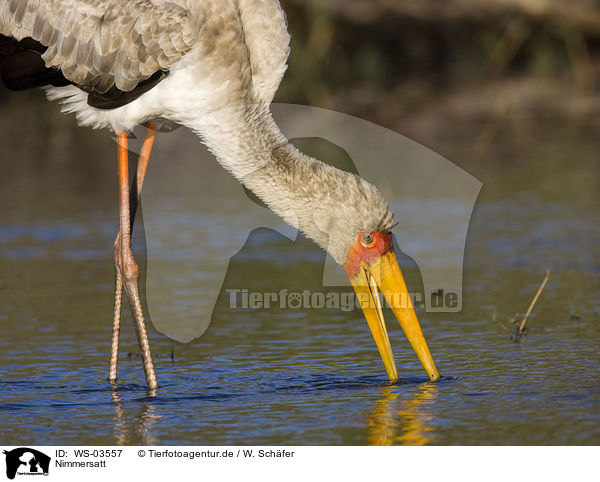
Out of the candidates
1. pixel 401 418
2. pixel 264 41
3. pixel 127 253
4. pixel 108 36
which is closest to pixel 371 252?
pixel 401 418

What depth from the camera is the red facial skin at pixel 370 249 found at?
21.6 feet

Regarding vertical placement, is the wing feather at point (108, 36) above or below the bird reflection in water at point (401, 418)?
above

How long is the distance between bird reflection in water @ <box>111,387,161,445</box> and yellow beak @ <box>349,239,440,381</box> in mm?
1264

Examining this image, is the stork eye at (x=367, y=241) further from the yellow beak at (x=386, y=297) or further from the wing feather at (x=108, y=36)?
the wing feather at (x=108, y=36)

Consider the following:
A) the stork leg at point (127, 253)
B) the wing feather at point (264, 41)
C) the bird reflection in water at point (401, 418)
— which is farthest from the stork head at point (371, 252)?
the stork leg at point (127, 253)

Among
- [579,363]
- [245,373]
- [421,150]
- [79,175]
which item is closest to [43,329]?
[245,373]

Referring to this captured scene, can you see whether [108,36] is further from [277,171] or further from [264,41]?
[277,171]

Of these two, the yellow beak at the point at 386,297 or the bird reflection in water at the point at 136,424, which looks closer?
the bird reflection in water at the point at 136,424

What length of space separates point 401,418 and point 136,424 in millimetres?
1221

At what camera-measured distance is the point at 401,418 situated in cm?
561

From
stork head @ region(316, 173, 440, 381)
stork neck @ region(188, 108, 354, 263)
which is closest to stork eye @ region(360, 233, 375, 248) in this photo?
stork head @ region(316, 173, 440, 381)

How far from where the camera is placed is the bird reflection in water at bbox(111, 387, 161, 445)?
5.45 m

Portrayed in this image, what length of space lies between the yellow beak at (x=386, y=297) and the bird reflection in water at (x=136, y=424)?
4.15 ft
